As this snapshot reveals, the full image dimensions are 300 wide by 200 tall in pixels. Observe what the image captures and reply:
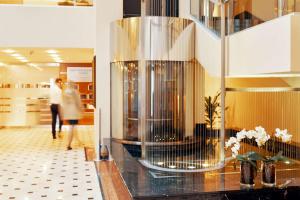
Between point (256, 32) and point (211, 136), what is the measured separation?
10.4 ft

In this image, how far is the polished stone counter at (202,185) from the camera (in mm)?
4102

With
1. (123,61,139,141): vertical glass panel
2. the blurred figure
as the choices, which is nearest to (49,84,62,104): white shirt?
the blurred figure

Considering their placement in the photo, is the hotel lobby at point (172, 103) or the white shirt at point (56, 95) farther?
the white shirt at point (56, 95)

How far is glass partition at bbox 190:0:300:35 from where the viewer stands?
425 centimetres

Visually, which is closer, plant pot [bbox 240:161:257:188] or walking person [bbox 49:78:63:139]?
plant pot [bbox 240:161:257:188]

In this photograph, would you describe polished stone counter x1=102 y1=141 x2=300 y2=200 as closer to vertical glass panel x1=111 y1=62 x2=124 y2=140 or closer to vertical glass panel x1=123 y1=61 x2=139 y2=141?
vertical glass panel x1=123 y1=61 x2=139 y2=141

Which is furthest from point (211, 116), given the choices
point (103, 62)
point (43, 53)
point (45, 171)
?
point (43, 53)

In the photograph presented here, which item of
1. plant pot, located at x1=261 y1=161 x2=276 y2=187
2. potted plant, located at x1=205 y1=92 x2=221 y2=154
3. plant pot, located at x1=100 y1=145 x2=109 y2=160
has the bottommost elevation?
plant pot, located at x1=100 y1=145 x2=109 y2=160

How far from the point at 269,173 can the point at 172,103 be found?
11.4 feet

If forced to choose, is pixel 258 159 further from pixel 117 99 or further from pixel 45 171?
pixel 117 99

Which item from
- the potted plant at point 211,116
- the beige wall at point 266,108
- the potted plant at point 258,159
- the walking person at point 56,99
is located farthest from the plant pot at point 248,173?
the walking person at point 56,99

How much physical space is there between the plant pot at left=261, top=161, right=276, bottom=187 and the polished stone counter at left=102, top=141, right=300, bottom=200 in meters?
0.08

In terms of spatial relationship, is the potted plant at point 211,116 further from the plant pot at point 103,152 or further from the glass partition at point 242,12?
the plant pot at point 103,152

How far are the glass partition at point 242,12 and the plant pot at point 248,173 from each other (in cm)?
174
